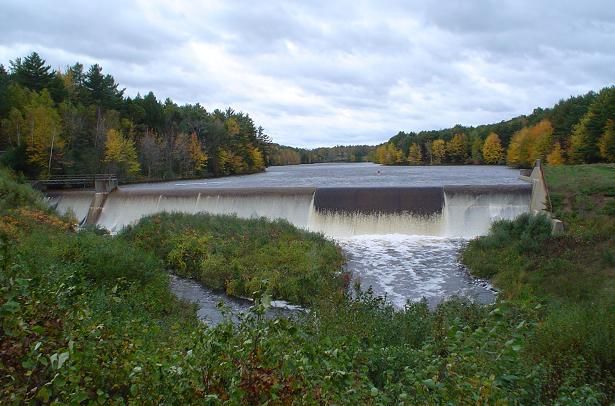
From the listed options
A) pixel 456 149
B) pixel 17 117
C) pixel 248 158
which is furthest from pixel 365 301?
pixel 456 149

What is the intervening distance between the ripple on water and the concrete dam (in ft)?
2.40

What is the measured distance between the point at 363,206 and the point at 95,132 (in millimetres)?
27959

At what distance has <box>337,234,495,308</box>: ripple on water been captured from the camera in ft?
40.8

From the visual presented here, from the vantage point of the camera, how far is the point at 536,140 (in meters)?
52.1

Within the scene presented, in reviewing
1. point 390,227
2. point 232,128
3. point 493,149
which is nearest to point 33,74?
point 232,128

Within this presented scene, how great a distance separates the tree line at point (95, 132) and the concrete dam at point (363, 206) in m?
13.8

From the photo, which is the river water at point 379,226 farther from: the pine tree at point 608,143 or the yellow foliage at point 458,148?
the yellow foliage at point 458,148

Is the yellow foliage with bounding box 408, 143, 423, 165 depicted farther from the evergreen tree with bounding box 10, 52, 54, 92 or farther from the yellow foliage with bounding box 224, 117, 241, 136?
the evergreen tree with bounding box 10, 52, 54, 92

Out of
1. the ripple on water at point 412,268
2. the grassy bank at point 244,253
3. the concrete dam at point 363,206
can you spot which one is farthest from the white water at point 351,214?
the grassy bank at point 244,253

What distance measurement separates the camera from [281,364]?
3123 millimetres

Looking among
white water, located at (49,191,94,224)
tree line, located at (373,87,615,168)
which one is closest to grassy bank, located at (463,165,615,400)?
white water, located at (49,191,94,224)

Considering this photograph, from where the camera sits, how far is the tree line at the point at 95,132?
33.0 meters

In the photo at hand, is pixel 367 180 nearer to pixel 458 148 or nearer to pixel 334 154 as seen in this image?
pixel 458 148

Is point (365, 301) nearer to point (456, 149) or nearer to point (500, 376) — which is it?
point (500, 376)
